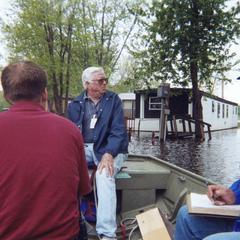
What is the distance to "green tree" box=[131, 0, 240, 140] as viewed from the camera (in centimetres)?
2194

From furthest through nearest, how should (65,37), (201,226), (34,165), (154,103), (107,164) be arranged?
(154,103) → (65,37) → (107,164) → (201,226) → (34,165)

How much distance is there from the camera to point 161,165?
4.94m

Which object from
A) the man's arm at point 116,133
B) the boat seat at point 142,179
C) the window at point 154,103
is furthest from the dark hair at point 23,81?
the window at point 154,103

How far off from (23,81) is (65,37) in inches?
1006

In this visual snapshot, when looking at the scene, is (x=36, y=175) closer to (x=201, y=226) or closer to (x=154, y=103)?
(x=201, y=226)

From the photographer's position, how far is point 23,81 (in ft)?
6.37

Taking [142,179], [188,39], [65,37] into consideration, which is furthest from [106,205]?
[65,37]

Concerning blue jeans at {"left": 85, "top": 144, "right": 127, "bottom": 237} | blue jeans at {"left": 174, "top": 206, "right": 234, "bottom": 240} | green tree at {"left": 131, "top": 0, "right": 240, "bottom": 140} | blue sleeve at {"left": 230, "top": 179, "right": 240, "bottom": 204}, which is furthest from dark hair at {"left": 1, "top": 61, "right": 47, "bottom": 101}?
green tree at {"left": 131, "top": 0, "right": 240, "bottom": 140}

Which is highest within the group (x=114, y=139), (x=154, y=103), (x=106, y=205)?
(x=154, y=103)

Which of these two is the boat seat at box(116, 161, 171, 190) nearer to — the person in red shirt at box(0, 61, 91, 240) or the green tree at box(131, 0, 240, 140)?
the person in red shirt at box(0, 61, 91, 240)

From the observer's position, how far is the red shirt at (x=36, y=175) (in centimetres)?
184

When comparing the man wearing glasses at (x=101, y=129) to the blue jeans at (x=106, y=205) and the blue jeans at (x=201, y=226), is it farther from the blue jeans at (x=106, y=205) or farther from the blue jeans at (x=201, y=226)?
the blue jeans at (x=201, y=226)

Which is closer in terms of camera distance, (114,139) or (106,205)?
(106,205)

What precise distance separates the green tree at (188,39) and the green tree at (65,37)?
17.8 ft
